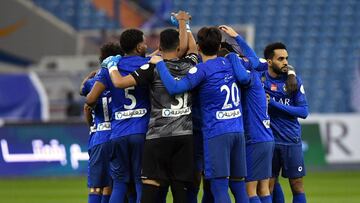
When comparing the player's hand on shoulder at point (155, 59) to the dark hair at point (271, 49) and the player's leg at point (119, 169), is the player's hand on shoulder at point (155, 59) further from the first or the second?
the dark hair at point (271, 49)

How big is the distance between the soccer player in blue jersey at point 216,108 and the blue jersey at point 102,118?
1167 mm

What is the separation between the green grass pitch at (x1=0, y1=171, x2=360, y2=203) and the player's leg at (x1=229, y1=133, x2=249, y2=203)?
516 centimetres

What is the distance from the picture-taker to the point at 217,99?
31.8 feet

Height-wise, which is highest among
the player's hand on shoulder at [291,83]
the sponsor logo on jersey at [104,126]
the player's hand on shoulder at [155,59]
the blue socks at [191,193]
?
the player's hand on shoulder at [155,59]

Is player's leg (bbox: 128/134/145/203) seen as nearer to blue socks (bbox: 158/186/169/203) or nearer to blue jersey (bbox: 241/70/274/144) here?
blue socks (bbox: 158/186/169/203)

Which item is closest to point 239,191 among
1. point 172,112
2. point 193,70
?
point 172,112

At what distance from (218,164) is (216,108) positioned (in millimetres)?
575

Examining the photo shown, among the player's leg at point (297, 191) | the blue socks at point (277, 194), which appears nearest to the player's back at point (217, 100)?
the player's leg at point (297, 191)

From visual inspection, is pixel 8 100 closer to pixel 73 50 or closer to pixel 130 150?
pixel 73 50

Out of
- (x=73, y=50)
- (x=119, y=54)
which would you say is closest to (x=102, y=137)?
(x=119, y=54)

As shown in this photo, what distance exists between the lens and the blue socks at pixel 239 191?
9867mm

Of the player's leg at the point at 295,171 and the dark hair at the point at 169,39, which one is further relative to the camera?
the player's leg at the point at 295,171

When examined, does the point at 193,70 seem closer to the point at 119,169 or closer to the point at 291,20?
the point at 119,169

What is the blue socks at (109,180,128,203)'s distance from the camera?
396 inches
